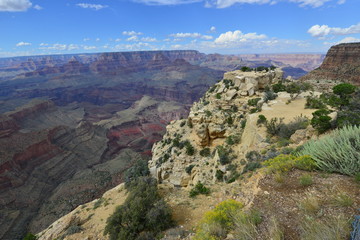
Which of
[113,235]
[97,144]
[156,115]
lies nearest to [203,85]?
[156,115]

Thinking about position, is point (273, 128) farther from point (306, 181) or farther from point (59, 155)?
point (59, 155)

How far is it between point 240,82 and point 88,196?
3419cm

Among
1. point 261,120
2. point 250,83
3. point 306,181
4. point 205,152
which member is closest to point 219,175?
point 205,152

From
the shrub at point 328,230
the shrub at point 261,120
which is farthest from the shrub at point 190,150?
the shrub at point 328,230

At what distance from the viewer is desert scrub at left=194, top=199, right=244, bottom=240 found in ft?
16.7

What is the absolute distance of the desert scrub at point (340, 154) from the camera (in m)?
6.27

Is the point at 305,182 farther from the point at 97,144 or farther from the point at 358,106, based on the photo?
the point at 97,144

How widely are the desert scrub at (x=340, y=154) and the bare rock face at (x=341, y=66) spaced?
53.1m

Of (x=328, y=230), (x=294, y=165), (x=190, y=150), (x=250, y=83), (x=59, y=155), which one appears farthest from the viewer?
(x=59, y=155)

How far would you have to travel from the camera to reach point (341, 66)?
57312mm

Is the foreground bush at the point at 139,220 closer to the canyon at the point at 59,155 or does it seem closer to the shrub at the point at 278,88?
the shrub at the point at 278,88

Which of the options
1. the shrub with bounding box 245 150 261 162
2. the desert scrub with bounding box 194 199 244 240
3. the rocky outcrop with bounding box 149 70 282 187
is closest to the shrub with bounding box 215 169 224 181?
the rocky outcrop with bounding box 149 70 282 187

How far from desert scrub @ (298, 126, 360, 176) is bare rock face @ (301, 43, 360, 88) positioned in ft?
174

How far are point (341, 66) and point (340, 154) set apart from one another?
70.5 m
